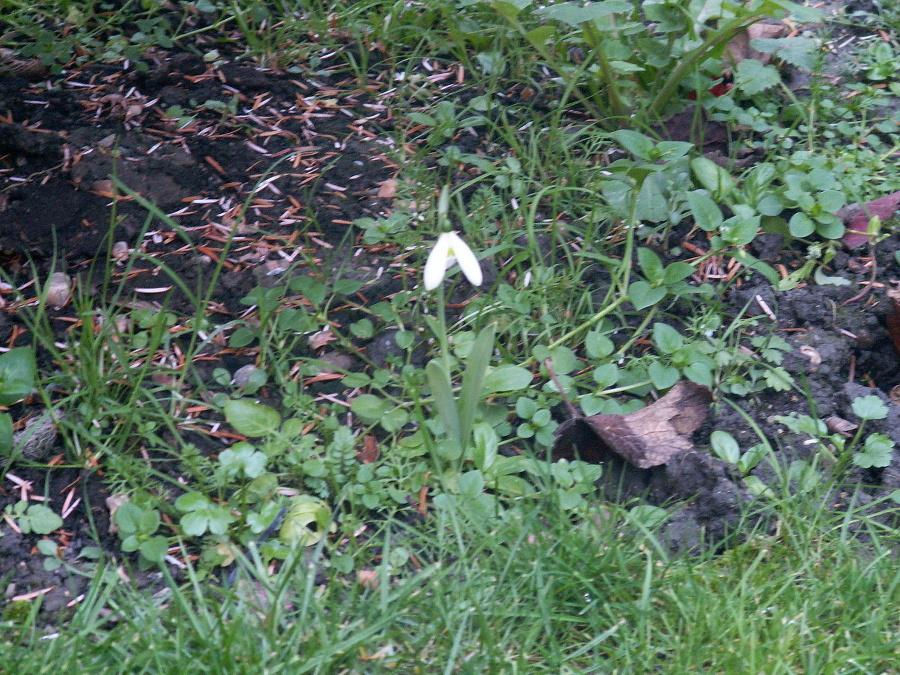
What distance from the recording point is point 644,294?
221cm

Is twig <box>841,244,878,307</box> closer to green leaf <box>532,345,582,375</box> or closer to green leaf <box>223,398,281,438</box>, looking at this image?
green leaf <box>532,345,582,375</box>

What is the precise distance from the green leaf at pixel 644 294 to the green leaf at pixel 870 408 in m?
0.55

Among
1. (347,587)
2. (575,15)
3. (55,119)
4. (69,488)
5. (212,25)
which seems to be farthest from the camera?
(212,25)

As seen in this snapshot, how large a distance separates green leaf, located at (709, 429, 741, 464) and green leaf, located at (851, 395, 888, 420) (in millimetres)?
316

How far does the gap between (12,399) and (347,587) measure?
35.7 inches

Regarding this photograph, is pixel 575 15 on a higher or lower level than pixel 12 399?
higher

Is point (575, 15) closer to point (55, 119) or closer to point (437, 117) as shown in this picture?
point (437, 117)

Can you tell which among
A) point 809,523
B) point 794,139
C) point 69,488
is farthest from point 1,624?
point 794,139

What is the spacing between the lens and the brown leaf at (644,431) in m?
1.97

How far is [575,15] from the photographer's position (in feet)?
7.55

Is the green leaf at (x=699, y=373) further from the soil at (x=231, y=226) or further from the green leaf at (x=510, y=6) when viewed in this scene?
the green leaf at (x=510, y=6)

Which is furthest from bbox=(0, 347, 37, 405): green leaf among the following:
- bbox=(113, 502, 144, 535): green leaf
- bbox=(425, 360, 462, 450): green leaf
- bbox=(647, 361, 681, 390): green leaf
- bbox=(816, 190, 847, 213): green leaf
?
bbox=(816, 190, 847, 213): green leaf

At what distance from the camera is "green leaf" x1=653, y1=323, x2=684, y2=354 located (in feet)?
6.87

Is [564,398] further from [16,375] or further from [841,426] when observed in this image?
[16,375]
